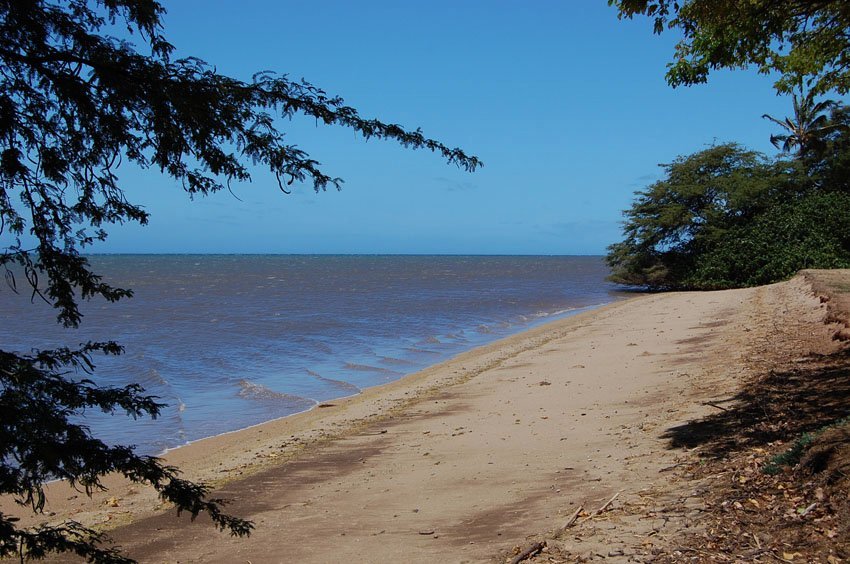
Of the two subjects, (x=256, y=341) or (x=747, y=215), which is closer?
(x=256, y=341)

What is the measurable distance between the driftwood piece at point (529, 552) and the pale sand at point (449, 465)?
0.83 ft

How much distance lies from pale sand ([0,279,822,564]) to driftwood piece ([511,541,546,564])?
25 centimetres

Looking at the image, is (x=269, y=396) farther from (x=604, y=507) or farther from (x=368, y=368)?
(x=604, y=507)

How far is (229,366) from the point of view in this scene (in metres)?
17.5

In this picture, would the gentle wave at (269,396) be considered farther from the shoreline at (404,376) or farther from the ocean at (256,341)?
the shoreline at (404,376)

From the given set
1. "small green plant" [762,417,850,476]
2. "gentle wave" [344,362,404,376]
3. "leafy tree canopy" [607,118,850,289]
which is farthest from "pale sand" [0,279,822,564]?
"leafy tree canopy" [607,118,850,289]

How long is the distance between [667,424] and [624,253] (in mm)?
33682

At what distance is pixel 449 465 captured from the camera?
295 inches

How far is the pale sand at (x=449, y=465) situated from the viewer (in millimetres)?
5336

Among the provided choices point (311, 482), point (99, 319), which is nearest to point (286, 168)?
point (311, 482)

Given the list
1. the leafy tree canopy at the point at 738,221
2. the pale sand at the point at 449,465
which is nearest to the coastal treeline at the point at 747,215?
the leafy tree canopy at the point at 738,221

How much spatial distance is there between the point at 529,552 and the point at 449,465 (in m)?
3.19

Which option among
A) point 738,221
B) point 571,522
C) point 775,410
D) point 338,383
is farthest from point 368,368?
point 738,221

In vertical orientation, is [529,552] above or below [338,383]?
above
